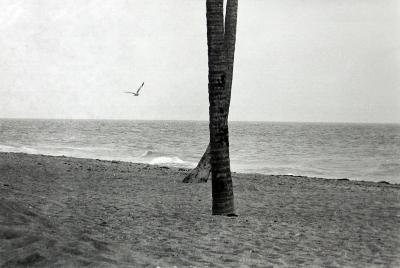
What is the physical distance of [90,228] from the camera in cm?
676

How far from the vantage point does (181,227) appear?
763 centimetres

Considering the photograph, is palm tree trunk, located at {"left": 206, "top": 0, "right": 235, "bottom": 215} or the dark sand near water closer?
the dark sand near water

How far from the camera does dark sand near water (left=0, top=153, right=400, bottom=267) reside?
5500mm

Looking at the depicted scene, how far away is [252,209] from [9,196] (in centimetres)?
505

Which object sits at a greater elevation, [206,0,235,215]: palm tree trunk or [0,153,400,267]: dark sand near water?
[206,0,235,215]: palm tree trunk

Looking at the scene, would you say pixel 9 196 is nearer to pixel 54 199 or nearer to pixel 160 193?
pixel 54 199

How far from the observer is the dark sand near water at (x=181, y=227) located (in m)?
5.50

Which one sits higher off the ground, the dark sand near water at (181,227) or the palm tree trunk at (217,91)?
the palm tree trunk at (217,91)

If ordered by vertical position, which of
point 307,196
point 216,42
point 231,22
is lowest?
point 307,196

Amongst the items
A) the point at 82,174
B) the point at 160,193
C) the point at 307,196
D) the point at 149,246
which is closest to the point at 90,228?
the point at 149,246

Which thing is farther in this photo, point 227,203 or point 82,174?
point 82,174

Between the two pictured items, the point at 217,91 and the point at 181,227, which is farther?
the point at 217,91

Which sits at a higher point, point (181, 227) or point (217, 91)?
point (217, 91)

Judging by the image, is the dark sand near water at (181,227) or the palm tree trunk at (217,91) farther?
the palm tree trunk at (217,91)
